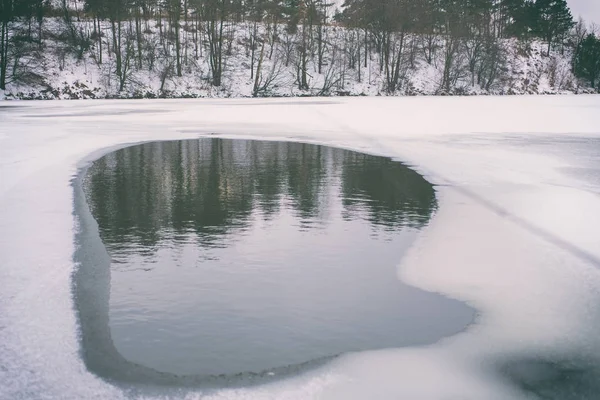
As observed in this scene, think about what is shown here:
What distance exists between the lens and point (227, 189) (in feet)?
31.7

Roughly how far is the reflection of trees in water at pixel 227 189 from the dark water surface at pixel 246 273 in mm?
38

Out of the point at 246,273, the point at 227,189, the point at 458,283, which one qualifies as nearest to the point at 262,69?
the point at 227,189

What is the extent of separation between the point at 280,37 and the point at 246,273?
203 ft

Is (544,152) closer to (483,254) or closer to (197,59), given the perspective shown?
(483,254)

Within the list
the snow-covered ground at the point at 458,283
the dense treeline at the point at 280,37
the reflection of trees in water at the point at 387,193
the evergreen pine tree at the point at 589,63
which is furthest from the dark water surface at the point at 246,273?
the evergreen pine tree at the point at 589,63

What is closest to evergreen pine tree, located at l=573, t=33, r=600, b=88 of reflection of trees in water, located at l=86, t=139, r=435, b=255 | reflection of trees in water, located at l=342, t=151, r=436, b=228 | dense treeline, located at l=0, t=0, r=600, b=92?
dense treeline, located at l=0, t=0, r=600, b=92

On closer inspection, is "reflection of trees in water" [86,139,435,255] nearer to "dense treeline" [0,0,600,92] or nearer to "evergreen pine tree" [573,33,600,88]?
"dense treeline" [0,0,600,92]

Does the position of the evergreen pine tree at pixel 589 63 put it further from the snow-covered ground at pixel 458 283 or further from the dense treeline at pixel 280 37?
the snow-covered ground at pixel 458 283

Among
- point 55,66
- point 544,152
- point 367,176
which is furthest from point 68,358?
point 55,66

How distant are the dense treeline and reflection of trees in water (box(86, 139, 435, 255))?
124 ft

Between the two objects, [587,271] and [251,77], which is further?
[251,77]

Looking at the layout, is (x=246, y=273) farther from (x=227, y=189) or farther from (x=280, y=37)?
(x=280, y=37)

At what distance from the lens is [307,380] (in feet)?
12.1

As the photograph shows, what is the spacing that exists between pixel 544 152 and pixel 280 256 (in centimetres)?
1004
